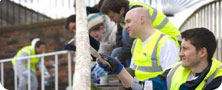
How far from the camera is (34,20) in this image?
28.7 ft

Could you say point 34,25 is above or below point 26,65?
above

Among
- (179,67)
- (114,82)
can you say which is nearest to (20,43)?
(114,82)

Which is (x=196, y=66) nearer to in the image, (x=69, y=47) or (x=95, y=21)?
(x=69, y=47)

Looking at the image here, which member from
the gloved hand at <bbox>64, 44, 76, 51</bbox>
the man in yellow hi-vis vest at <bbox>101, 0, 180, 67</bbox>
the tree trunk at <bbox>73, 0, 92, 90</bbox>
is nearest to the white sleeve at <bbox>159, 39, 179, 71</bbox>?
the man in yellow hi-vis vest at <bbox>101, 0, 180, 67</bbox>

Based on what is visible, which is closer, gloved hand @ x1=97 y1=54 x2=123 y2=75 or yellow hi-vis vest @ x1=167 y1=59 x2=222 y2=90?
yellow hi-vis vest @ x1=167 y1=59 x2=222 y2=90

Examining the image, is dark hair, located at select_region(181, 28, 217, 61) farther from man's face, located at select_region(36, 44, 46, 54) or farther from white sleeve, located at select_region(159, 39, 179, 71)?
man's face, located at select_region(36, 44, 46, 54)

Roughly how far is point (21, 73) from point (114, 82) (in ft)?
12.2

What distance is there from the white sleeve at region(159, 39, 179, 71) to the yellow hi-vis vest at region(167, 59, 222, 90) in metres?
0.31

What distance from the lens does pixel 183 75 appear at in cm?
269

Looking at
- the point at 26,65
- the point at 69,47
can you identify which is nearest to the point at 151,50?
the point at 69,47

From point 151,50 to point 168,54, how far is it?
144 mm

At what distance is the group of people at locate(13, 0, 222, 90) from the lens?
264 centimetres

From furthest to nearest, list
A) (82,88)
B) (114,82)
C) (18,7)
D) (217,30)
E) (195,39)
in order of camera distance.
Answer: (18,7) < (217,30) < (114,82) < (195,39) < (82,88)

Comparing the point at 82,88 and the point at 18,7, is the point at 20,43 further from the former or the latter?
the point at 82,88
